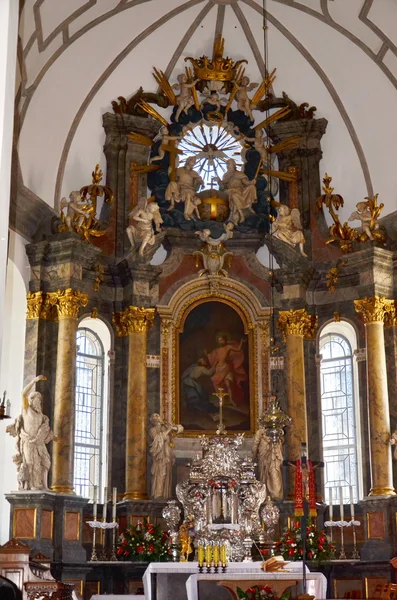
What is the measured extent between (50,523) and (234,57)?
35.8 ft

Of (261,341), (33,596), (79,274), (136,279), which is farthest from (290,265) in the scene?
(33,596)

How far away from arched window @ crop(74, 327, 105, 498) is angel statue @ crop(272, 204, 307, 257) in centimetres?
440

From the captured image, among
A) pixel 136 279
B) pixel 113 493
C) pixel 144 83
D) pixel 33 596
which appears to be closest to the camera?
pixel 33 596

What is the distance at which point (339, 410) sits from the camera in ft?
63.6

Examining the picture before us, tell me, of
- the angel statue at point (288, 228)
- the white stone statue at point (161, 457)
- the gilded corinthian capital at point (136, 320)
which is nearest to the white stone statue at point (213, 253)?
the angel statue at point (288, 228)

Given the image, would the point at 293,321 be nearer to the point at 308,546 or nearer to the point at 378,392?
the point at 378,392

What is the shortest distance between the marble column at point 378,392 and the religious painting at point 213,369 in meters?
2.50

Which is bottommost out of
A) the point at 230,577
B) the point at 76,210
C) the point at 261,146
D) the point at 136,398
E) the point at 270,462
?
the point at 230,577

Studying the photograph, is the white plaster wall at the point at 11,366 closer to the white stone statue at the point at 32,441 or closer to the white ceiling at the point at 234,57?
the white stone statue at the point at 32,441

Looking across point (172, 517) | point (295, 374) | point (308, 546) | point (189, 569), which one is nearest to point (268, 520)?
point (308, 546)

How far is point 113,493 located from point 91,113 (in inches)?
319

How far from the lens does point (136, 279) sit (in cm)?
1880

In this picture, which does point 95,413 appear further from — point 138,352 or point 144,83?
point 144,83

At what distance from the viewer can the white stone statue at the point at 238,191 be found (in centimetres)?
1969
